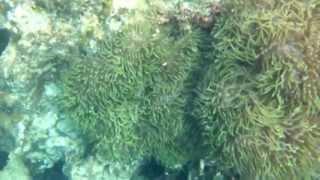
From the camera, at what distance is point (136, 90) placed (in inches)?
140

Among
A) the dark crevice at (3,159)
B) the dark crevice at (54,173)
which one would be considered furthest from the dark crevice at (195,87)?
the dark crevice at (3,159)

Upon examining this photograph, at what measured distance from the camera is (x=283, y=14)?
9.62ft

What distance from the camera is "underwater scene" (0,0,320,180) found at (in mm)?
2965

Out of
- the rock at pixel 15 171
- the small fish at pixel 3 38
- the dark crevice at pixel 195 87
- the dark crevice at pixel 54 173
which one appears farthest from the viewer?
the dark crevice at pixel 54 173

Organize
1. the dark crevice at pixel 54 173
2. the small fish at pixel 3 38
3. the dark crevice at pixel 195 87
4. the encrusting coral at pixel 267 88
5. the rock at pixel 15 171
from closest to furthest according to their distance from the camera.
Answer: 1. the encrusting coral at pixel 267 88
2. the dark crevice at pixel 195 87
3. the small fish at pixel 3 38
4. the rock at pixel 15 171
5. the dark crevice at pixel 54 173

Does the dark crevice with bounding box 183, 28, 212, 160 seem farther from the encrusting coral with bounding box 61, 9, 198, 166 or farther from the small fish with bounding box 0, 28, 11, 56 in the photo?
the small fish with bounding box 0, 28, 11, 56

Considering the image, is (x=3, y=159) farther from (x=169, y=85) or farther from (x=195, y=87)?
(x=195, y=87)

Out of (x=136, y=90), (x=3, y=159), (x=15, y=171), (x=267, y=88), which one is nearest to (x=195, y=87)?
(x=136, y=90)

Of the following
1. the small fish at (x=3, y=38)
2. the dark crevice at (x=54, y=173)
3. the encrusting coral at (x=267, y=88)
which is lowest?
the dark crevice at (x=54, y=173)

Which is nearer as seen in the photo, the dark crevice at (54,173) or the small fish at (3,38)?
the small fish at (3,38)

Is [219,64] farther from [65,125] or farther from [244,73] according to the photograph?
[65,125]

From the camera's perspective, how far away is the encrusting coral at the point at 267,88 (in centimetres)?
291

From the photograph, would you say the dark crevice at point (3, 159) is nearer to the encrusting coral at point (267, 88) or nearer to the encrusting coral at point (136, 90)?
the encrusting coral at point (136, 90)

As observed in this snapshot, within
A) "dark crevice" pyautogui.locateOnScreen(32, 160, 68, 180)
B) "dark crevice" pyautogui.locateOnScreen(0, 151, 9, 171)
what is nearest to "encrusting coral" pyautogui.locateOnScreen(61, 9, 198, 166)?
"dark crevice" pyautogui.locateOnScreen(32, 160, 68, 180)
